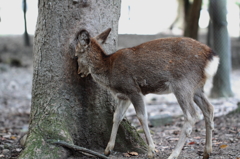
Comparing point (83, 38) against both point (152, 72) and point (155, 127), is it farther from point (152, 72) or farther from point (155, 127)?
point (155, 127)

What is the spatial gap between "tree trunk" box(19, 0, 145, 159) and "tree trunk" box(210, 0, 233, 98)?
6502mm

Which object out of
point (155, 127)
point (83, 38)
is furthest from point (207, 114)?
point (155, 127)

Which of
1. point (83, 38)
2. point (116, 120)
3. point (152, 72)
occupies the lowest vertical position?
point (116, 120)

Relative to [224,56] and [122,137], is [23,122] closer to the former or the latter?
[122,137]

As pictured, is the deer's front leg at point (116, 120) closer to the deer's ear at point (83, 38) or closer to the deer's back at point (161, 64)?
the deer's back at point (161, 64)

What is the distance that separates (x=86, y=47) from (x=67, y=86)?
69 centimetres

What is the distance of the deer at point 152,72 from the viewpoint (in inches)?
198

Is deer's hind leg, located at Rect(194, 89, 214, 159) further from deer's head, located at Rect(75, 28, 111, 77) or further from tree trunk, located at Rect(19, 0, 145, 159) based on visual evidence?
deer's head, located at Rect(75, 28, 111, 77)

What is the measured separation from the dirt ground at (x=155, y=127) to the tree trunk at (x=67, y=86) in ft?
1.72

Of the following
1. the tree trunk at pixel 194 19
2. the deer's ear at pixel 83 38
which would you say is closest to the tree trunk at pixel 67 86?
the deer's ear at pixel 83 38

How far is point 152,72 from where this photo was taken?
16.9 feet

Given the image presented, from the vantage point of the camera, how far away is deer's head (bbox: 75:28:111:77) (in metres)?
5.35

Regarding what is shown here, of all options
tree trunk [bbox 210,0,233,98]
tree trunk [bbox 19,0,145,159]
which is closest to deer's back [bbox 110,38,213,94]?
tree trunk [bbox 19,0,145,159]

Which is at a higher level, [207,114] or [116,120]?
[207,114]
